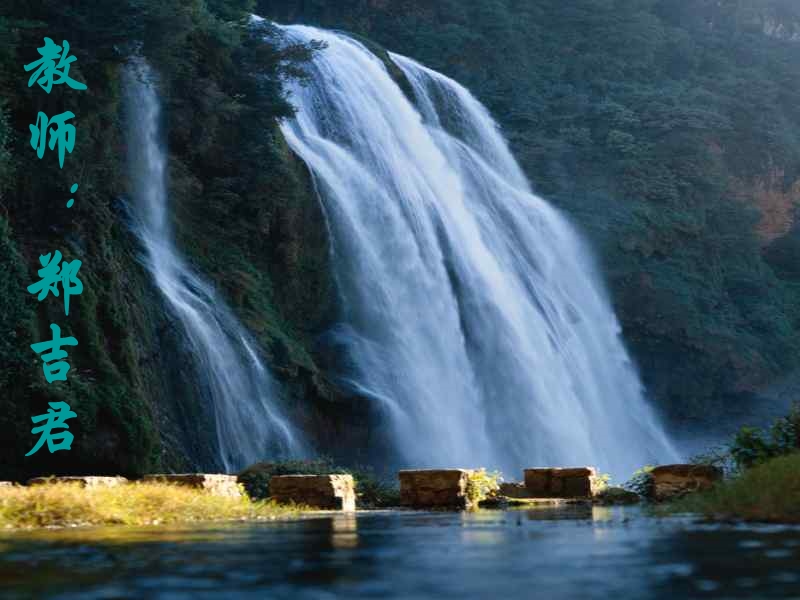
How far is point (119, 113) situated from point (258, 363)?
18.0ft

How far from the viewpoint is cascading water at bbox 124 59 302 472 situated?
71.6 feet

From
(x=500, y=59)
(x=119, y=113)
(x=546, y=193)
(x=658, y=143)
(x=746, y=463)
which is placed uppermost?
(x=500, y=59)

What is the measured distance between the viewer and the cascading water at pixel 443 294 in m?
28.5

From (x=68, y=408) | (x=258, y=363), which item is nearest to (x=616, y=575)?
(x=68, y=408)

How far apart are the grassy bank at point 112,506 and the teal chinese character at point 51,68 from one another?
935 centimetres

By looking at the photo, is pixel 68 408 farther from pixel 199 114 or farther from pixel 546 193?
pixel 546 193

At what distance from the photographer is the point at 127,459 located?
18750 millimetres

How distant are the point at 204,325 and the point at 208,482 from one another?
911 centimetres

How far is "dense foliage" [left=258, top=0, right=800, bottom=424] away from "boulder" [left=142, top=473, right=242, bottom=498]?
25700mm

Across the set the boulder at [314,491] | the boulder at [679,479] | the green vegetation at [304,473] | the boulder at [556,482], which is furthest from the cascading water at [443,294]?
the boulder at [679,479]

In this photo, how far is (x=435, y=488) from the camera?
15102 millimetres

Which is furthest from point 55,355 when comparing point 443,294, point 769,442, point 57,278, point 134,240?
point 443,294

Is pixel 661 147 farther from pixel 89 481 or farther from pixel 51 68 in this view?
pixel 89 481

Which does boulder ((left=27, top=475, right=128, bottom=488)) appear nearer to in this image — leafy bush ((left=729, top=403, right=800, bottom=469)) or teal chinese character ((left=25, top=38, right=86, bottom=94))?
leafy bush ((left=729, top=403, right=800, bottom=469))
